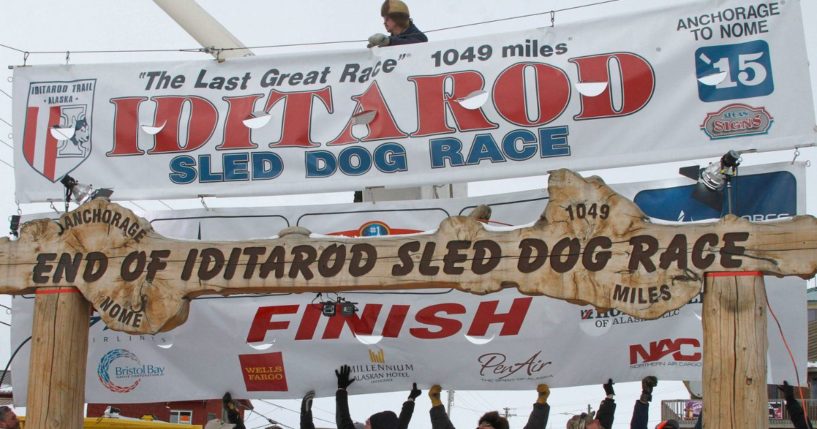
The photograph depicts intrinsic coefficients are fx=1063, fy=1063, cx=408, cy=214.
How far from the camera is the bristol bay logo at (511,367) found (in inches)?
288

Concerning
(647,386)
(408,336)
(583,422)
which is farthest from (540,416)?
(408,336)

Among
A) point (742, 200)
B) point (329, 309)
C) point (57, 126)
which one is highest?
point (57, 126)

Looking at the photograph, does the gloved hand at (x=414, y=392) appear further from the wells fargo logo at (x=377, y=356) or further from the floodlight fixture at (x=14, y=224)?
the floodlight fixture at (x=14, y=224)

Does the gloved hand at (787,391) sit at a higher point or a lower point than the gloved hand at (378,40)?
lower

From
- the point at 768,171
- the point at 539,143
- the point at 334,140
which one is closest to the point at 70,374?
the point at 334,140

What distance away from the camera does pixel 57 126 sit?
7699 millimetres

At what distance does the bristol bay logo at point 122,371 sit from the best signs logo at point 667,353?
342 centimetres

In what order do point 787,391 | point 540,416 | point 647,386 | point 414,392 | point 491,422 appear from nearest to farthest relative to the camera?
point 491,422 → point 787,391 → point 540,416 → point 647,386 → point 414,392

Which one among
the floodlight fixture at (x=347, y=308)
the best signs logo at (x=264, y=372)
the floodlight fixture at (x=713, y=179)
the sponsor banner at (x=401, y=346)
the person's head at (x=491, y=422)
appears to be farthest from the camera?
the best signs logo at (x=264, y=372)

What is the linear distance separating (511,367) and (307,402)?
1.45 m

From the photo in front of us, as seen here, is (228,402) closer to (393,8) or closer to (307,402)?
(307,402)

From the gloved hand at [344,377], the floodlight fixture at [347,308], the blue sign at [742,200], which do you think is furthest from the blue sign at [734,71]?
the gloved hand at [344,377]

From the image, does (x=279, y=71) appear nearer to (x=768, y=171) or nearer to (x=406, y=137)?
(x=406, y=137)

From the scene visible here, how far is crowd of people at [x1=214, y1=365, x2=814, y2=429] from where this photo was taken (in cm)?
579
